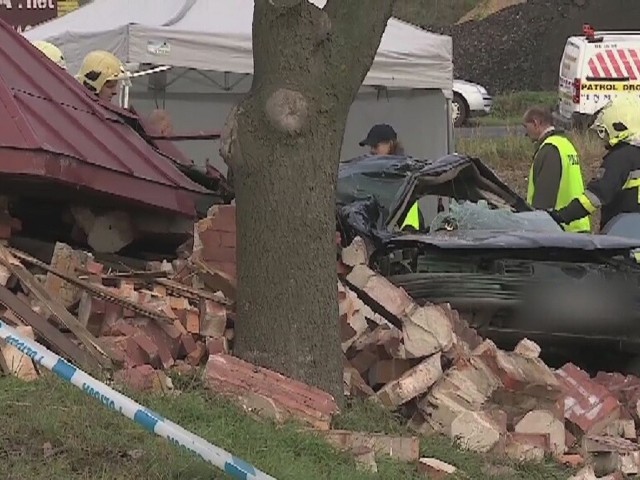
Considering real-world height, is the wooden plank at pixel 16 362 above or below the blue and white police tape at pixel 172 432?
below

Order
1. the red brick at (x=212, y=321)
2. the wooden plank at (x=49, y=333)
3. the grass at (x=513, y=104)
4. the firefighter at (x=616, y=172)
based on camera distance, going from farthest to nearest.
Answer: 1. the grass at (x=513, y=104)
2. the firefighter at (x=616, y=172)
3. the red brick at (x=212, y=321)
4. the wooden plank at (x=49, y=333)

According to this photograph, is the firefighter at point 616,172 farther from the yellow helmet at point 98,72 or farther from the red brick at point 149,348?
the red brick at point 149,348

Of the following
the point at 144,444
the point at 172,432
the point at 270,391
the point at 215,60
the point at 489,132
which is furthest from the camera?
the point at 489,132

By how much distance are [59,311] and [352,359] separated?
1.44 meters

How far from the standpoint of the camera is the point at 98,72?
8734 millimetres

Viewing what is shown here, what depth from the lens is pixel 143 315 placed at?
19.1 feet

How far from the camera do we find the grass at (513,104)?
28.3m

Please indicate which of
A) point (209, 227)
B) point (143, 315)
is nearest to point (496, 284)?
point (209, 227)

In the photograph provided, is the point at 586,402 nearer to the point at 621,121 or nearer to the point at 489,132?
the point at 621,121

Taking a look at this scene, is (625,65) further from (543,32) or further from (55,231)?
(543,32)

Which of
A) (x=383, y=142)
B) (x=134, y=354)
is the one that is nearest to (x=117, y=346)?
(x=134, y=354)

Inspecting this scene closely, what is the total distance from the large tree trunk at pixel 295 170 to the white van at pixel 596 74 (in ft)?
47.7

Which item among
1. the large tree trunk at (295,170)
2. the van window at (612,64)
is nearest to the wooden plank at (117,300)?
the large tree trunk at (295,170)

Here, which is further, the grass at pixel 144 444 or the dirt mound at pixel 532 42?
the dirt mound at pixel 532 42
